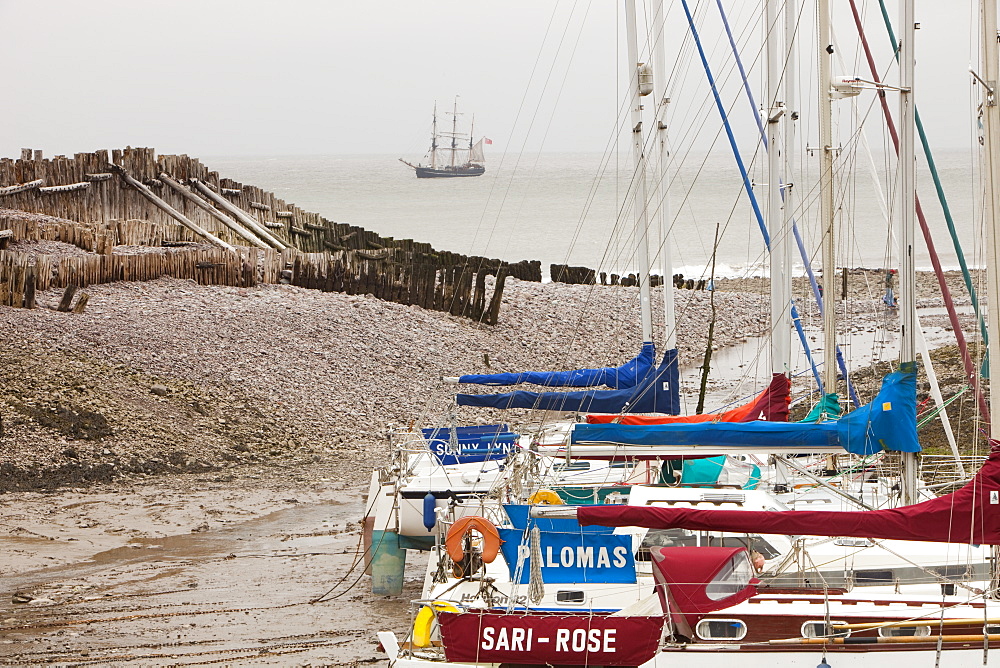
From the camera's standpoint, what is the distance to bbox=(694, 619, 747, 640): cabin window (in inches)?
428

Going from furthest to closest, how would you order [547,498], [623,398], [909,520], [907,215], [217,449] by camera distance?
[217,449]
[623,398]
[547,498]
[907,215]
[909,520]

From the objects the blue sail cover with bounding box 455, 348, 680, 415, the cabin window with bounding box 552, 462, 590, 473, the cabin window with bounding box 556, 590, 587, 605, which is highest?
the blue sail cover with bounding box 455, 348, 680, 415

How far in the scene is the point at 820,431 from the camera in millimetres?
13688

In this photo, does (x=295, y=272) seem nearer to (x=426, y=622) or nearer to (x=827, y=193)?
(x=827, y=193)

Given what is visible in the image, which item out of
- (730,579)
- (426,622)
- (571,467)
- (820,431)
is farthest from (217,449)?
(730,579)

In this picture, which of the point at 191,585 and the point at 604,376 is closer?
the point at 191,585

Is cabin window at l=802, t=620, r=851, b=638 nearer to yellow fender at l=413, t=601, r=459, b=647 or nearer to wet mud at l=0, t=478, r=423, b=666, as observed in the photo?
yellow fender at l=413, t=601, r=459, b=647

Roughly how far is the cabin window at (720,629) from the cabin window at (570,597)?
1324mm

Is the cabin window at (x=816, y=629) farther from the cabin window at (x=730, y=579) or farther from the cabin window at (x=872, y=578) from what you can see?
the cabin window at (x=872, y=578)

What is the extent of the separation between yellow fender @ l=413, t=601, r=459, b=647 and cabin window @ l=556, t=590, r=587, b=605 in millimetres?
1037

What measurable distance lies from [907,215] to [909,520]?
2.98 m

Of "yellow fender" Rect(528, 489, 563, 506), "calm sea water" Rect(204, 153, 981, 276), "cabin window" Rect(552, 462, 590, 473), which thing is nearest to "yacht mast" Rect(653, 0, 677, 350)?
"cabin window" Rect(552, 462, 590, 473)

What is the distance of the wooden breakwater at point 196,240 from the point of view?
33.7 meters

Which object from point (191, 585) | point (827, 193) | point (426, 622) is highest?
→ point (827, 193)
